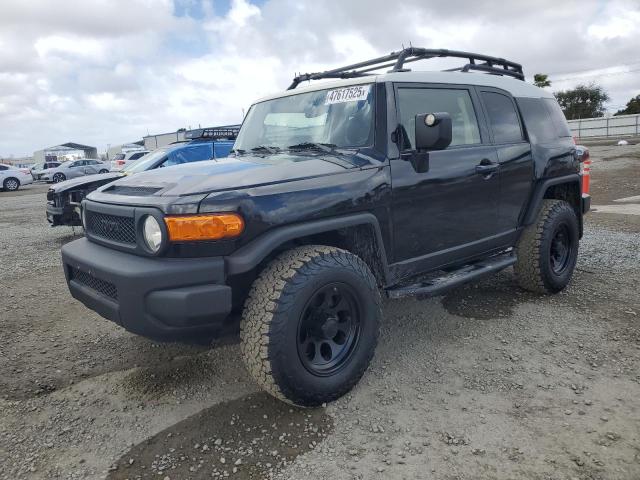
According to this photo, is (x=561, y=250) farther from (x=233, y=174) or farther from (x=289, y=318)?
(x=233, y=174)

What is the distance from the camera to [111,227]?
3.05 meters

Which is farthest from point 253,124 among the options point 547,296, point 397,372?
point 547,296

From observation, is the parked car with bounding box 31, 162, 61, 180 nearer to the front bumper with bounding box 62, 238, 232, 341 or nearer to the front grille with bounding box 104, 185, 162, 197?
the front grille with bounding box 104, 185, 162, 197

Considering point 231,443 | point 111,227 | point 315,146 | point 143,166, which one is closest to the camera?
point 231,443

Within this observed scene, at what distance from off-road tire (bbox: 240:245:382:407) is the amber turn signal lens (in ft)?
1.21

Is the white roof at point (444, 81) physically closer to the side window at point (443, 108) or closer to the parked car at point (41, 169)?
the side window at point (443, 108)

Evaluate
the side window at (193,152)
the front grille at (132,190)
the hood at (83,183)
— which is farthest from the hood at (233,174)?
the side window at (193,152)

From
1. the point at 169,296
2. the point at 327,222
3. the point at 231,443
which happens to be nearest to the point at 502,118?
the point at 327,222

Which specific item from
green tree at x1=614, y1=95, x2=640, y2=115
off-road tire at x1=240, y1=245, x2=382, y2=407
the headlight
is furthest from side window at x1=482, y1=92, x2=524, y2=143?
green tree at x1=614, y1=95, x2=640, y2=115

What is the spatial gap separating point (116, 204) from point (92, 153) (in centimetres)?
6823

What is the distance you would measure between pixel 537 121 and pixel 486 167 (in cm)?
116

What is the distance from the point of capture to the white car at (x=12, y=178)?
79.6 feet

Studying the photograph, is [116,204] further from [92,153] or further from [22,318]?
[92,153]

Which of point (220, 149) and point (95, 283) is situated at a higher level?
point (220, 149)
